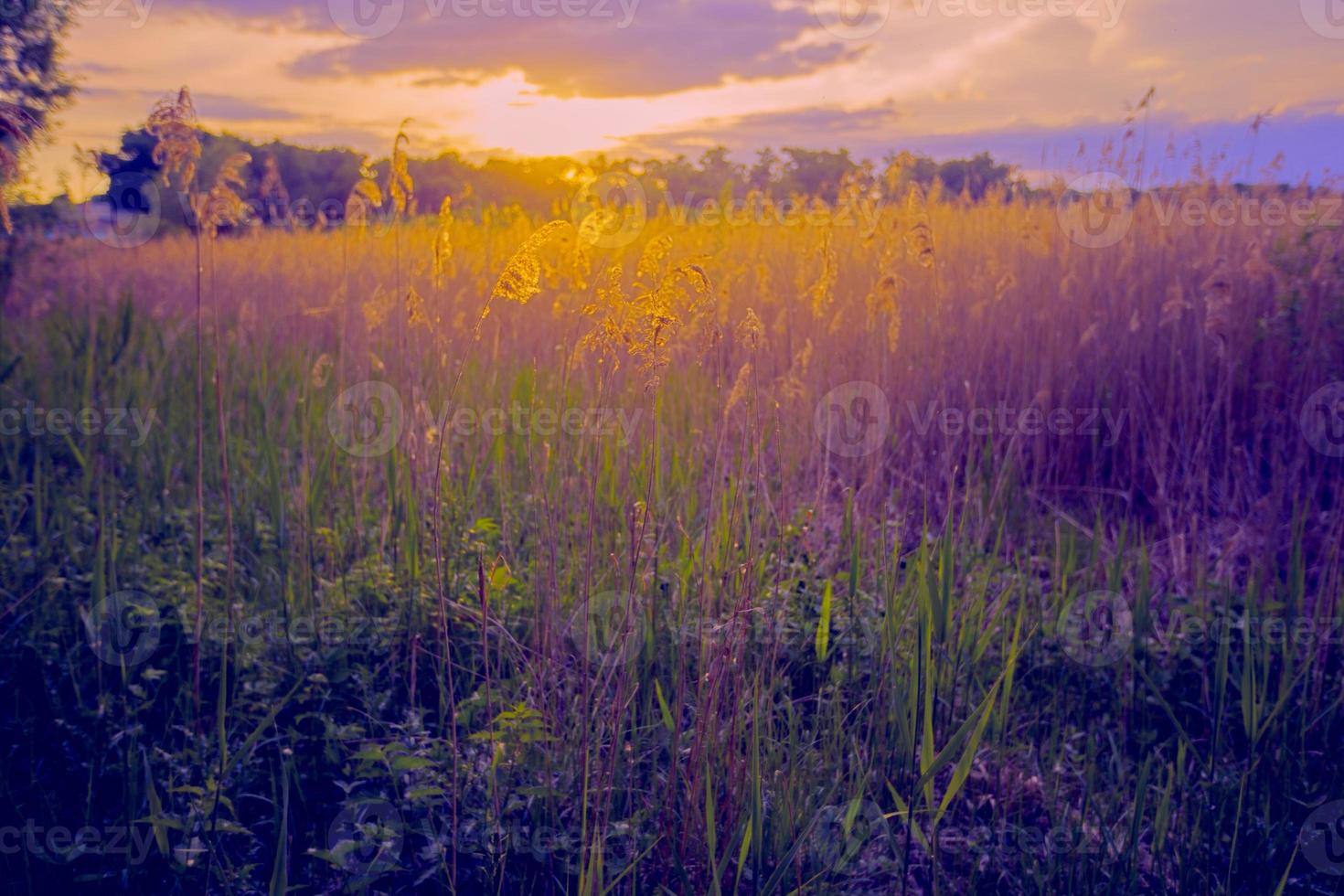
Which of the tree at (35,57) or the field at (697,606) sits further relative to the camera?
the tree at (35,57)

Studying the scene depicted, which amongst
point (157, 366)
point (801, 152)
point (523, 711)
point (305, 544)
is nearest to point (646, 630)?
point (523, 711)

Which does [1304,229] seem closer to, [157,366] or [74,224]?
[157,366]

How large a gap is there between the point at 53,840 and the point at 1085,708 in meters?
2.44

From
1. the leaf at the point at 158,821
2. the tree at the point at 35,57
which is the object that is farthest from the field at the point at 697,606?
the tree at the point at 35,57

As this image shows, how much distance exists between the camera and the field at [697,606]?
5.08 feet

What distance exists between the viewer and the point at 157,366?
442 cm

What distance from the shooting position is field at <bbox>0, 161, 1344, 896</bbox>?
155 centimetres

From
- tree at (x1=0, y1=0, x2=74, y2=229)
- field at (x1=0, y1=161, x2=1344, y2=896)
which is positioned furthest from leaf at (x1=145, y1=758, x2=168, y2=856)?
tree at (x1=0, y1=0, x2=74, y2=229)

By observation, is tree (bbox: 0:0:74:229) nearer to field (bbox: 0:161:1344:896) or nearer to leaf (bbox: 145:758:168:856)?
field (bbox: 0:161:1344:896)

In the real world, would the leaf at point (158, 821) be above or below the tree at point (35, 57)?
below

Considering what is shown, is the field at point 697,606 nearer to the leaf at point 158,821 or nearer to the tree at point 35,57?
the leaf at point 158,821

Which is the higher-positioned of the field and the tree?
the tree

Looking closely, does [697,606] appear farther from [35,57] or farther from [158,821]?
[35,57]

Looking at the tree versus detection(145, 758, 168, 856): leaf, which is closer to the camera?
detection(145, 758, 168, 856): leaf
